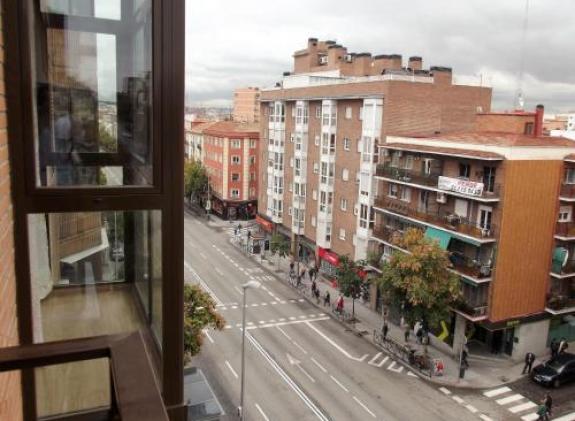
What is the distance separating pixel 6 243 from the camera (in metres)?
3.19

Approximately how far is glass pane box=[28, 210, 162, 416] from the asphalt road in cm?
1744

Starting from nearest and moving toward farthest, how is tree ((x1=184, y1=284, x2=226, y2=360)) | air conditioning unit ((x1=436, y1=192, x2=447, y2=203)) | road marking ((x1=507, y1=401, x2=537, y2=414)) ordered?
tree ((x1=184, y1=284, x2=226, y2=360)) → road marking ((x1=507, y1=401, x2=537, y2=414)) → air conditioning unit ((x1=436, y1=192, x2=447, y2=203))

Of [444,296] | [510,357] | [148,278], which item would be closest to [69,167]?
[148,278]

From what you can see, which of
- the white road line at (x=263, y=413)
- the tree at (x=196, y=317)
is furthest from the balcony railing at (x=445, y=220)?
the tree at (x=196, y=317)

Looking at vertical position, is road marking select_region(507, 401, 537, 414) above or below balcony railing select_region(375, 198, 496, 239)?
below

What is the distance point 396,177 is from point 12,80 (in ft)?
94.2

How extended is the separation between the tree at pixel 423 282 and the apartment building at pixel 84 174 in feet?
68.7

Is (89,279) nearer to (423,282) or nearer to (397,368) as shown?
(423,282)

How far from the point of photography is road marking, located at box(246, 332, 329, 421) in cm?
2052

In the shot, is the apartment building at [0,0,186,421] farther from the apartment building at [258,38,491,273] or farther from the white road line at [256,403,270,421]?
the apartment building at [258,38,491,273]

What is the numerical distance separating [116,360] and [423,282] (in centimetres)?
2296

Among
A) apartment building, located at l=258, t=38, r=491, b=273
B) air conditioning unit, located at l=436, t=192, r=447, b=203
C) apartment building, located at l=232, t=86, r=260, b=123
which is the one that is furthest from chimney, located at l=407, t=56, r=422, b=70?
apartment building, located at l=232, t=86, r=260, b=123

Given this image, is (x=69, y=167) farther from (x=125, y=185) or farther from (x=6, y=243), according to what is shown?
(x=6, y=243)

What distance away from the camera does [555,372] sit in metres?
23.5
